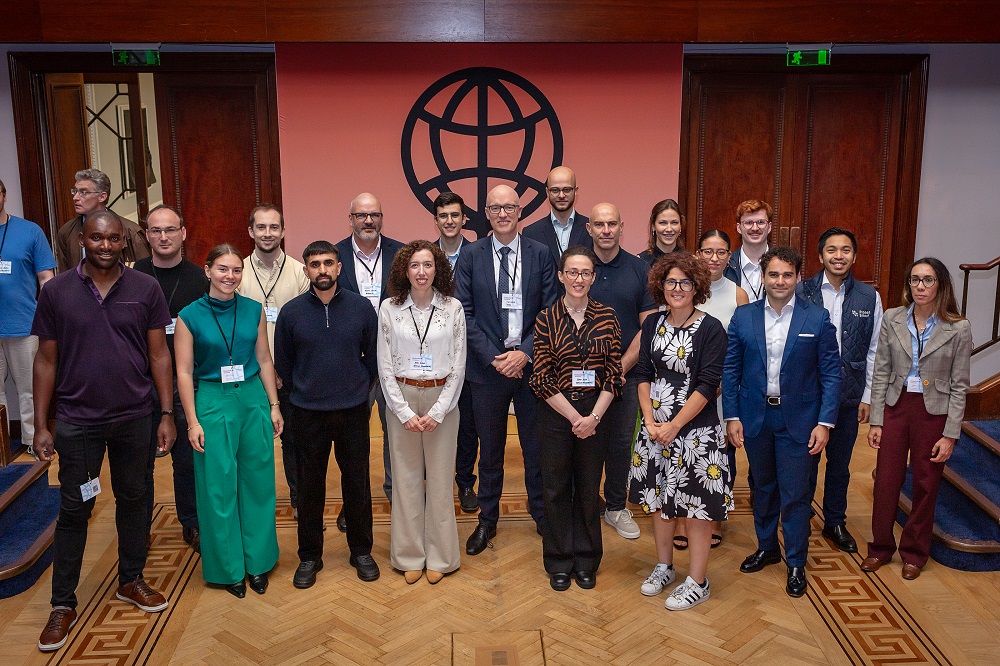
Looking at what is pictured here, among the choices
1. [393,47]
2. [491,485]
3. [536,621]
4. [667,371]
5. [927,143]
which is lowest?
[536,621]

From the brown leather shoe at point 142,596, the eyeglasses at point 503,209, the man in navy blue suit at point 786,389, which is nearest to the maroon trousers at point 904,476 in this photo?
the man in navy blue suit at point 786,389

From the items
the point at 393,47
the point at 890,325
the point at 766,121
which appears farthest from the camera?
the point at 766,121

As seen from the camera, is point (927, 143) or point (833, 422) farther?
point (927, 143)

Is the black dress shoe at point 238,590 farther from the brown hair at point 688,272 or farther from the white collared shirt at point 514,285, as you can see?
the brown hair at point 688,272

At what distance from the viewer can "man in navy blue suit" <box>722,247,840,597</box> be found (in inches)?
154

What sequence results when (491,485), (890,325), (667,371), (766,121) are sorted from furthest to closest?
(766,121) < (491,485) < (890,325) < (667,371)

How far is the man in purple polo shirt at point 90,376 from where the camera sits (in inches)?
141

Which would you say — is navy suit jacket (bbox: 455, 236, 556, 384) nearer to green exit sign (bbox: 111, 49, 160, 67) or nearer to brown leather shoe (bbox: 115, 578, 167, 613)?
brown leather shoe (bbox: 115, 578, 167, 613)

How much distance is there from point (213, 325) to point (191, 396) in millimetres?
341

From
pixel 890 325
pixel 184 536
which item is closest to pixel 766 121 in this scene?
pixel 890 325

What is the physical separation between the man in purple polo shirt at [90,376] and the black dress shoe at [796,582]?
3061mm

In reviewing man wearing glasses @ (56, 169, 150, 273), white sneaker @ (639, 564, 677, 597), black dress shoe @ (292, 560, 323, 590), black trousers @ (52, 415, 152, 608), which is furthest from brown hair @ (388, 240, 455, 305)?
man wearing glasses @ (56, 169, 150, 273)

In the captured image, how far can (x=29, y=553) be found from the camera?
4.18m

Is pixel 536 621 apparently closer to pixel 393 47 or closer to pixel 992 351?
pixel 393 47
